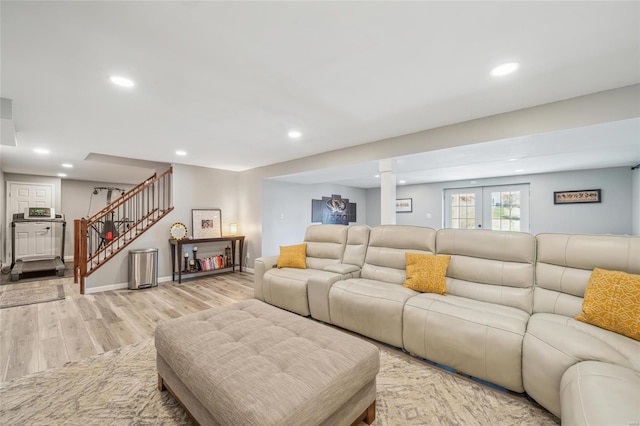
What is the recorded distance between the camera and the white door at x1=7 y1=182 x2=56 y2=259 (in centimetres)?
635

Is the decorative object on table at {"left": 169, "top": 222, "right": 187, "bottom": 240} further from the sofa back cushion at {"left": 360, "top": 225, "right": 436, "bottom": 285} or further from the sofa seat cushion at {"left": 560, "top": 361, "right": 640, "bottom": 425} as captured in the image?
the sofa seat cushion at {"left": 560, "top": 361, "right": 640, "bottom": 425}

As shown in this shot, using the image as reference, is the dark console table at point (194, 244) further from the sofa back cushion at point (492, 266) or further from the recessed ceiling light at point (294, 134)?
the sofa back cushion at point (492, 266)

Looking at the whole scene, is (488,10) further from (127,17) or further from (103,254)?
(103,254)

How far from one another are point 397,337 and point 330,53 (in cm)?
237

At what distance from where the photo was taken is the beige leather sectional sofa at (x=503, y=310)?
138 cm

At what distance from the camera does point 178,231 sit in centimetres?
529

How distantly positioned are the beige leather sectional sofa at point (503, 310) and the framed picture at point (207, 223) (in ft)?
10.0

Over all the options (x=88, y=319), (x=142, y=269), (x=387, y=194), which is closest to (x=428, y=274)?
(x=387, y=194)

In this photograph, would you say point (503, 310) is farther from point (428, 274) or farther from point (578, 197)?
point (578, 197)

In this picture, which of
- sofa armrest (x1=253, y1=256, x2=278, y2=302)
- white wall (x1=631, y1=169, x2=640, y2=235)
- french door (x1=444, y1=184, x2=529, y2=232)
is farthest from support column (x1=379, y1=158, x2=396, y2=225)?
white wall (x1=631, y1=169, x2=640, y2=235)

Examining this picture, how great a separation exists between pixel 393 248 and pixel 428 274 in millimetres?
616

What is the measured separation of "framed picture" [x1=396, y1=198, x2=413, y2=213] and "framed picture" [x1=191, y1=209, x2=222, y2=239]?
5.20 meters

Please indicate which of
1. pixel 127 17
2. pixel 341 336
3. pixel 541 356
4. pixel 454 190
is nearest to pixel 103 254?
pixel 127 17

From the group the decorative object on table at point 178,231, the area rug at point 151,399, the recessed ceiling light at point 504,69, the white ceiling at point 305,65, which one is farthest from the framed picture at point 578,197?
the decorative object on table at point 178,231
